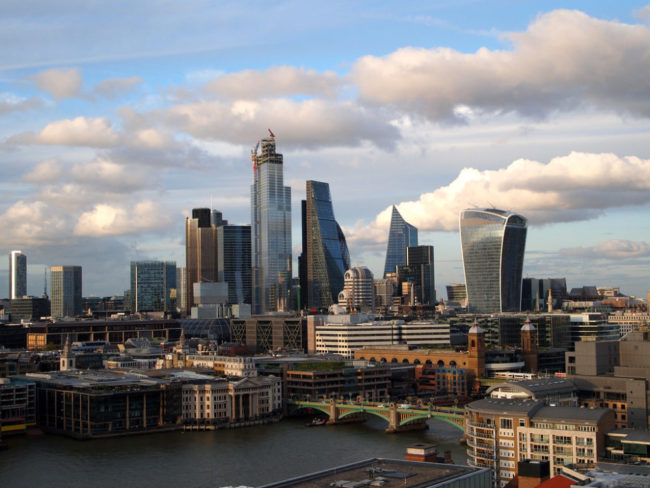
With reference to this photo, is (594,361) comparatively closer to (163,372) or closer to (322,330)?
(163,372)

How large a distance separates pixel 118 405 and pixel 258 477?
28845mm

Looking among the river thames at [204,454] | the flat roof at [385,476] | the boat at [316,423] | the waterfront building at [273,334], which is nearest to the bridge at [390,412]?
the boat at [316,423]

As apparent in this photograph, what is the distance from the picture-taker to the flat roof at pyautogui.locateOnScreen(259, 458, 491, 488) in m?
36.7

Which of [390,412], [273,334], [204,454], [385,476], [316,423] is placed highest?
[385,476]

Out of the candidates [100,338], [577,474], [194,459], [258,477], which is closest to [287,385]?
[194,459]

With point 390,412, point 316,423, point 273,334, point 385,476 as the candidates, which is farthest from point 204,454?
point 273,334

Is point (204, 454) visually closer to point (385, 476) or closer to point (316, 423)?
point (316, 423)

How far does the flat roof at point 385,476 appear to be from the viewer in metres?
36.7

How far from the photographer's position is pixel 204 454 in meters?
71.7

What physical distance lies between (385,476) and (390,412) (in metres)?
46.1

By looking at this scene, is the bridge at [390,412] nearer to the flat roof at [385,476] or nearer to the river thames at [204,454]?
the river thames at [204,454]

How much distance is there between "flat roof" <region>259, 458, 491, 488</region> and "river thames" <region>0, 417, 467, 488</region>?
1970cm

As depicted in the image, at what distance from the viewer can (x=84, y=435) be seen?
268 feet

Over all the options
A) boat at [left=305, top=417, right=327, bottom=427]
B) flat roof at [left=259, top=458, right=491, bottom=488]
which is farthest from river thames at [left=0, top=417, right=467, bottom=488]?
flat roof at [left=259, top=458, right=491, bottom=488]
